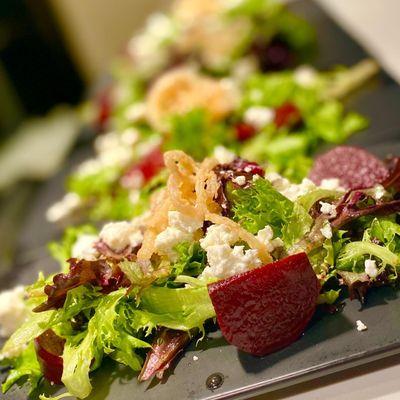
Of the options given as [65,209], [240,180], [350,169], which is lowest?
[65,209]

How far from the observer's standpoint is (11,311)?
201cm

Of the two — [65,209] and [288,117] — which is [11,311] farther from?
[288,117]

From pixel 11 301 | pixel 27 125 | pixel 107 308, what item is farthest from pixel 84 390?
pixel 27 125

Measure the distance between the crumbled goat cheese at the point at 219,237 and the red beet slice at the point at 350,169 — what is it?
497 millimetres

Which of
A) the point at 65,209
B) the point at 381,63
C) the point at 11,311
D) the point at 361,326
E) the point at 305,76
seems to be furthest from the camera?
the point at 305,76

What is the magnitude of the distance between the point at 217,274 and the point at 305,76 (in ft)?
6.41

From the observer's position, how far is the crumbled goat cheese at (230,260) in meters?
1.58

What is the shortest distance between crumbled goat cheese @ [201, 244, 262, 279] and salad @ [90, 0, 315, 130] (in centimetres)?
211

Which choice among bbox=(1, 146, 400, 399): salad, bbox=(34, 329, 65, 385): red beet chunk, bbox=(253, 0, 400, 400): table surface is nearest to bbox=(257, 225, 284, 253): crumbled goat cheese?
bbox=(1, 146, 400, 399): salad

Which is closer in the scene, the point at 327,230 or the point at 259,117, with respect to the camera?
the point at 327,230

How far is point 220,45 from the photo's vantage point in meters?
3.95

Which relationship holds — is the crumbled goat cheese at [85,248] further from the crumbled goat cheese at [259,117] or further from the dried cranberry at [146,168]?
the crumbled goat cheese at [259,117]

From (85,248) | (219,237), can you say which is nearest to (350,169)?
(219,237)

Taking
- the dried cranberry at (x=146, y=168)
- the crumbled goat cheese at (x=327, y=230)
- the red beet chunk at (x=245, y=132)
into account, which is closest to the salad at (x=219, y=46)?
the dried cranberry at (x=146, y=168)
